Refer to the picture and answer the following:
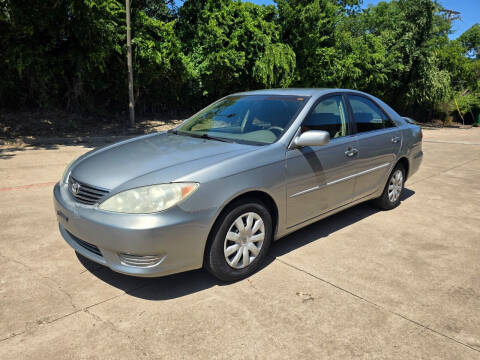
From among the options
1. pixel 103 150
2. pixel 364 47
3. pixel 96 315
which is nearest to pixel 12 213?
pixel 103 150

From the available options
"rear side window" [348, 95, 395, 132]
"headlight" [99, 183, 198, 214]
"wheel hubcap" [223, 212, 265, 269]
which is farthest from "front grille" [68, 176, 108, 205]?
"rear side window" [348, 95, 395, 132]

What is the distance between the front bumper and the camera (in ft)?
8.93

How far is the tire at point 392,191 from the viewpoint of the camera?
5125mm

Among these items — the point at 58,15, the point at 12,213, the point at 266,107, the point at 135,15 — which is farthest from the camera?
the point at 135,15

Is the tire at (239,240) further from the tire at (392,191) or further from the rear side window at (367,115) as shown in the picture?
the tire at (392,191)

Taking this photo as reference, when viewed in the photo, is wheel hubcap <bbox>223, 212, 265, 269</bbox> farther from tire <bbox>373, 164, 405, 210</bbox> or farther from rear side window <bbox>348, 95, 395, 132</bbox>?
tire <bbox>373, 164, 405, 210</bbox>

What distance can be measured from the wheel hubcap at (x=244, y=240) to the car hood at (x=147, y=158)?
1.77 ft

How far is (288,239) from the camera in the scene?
422cm

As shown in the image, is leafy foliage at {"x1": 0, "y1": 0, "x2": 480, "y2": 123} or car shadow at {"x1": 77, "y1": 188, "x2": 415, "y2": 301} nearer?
car shadow at {"x1": 77, "y1": 188, "x2": 415, "y2": 301}

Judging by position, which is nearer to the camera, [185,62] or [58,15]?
[58,15]

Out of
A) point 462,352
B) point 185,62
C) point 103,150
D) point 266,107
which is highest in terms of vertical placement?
point 185,62

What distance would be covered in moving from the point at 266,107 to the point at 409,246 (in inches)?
81.6

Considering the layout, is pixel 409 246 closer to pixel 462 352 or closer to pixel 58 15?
pixel 462 352

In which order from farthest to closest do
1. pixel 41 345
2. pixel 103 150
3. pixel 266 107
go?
pixel 266 107
pixel 103 150
pixel 41 345
